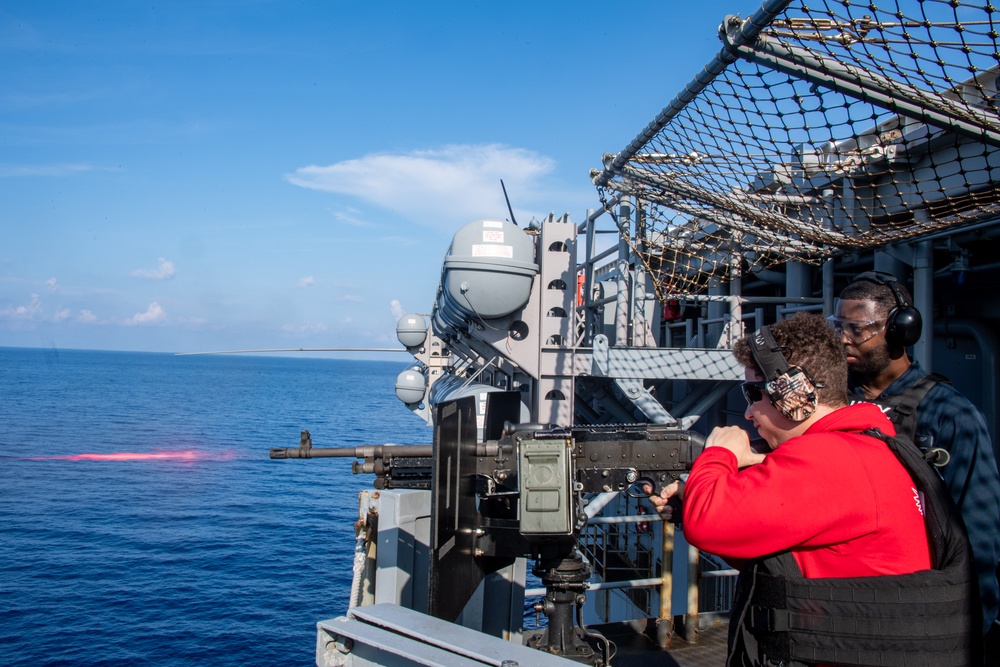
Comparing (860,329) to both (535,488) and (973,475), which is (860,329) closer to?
(973,475)

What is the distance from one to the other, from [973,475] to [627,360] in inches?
222

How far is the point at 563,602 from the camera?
126 inches

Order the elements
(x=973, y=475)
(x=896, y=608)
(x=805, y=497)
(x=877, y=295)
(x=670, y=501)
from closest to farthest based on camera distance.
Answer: (x=805, y=497) < (x=896, y=608) < (x=973, y=475) < (x=670, y=501) < (x=877, y=295)

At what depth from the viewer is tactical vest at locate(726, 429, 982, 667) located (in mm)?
1934

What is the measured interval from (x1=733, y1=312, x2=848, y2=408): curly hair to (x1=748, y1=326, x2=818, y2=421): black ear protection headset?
0.02 meters

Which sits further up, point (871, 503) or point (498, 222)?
point (498, 222)

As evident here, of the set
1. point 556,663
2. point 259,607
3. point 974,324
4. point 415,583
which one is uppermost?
point 974,324

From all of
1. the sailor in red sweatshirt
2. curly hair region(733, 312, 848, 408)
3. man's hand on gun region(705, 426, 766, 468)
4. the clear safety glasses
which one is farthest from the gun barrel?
the clear safety glasses

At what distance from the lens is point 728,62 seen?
4.22 metres

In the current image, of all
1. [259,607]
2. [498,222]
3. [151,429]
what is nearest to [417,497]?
[498,222]

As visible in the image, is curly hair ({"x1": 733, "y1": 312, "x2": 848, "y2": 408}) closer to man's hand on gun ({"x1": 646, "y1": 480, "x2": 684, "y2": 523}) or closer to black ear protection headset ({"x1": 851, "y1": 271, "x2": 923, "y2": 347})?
man's hand on gun ({"x1": 646, "y1": 480, "x2": 684, "y2": 523})

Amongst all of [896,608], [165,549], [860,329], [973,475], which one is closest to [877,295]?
[860,329]

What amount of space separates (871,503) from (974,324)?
23.7ft

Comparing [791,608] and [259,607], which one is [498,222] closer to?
[791,608]
